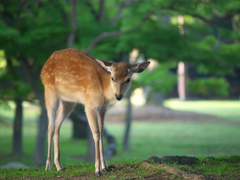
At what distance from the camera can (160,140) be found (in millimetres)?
21297

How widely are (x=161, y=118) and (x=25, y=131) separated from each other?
9.55 m

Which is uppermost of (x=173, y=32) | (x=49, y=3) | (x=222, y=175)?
(x=49, y=3)

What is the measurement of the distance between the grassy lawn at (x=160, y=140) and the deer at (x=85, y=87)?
9729 mm

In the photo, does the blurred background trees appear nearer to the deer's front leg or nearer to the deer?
the deer

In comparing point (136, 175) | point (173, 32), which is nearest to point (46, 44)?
point (173, 32)

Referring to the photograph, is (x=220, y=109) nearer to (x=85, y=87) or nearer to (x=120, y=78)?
(x=85, y=87)

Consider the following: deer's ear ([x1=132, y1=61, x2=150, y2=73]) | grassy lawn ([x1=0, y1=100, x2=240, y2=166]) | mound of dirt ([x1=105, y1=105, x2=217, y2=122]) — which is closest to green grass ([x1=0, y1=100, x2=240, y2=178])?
grassy lawn ([x1=0, y1=100, x2=240, y2=166])

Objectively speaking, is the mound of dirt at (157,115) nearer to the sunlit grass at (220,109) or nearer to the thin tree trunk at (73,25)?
the sunlit grass at (220,109)

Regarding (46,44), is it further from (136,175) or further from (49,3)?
(136,175)

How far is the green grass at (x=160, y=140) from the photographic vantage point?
1786 cm

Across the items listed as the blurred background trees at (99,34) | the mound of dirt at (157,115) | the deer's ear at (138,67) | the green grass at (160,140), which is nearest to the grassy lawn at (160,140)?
the green grass at (160,140)

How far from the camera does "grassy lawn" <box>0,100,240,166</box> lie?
1786cm

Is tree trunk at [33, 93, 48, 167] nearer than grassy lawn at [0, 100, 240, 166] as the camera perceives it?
Yes

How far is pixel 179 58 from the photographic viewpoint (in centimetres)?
1382
